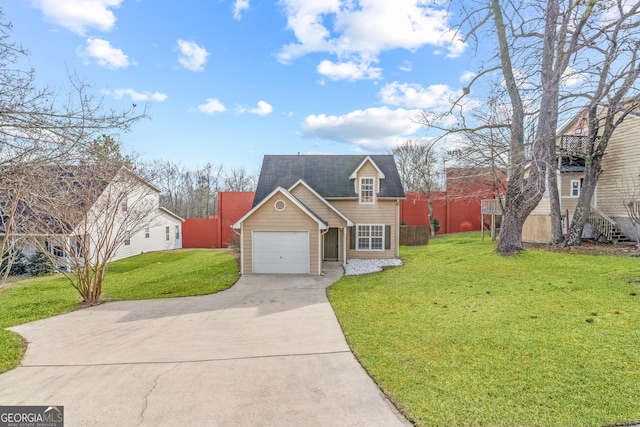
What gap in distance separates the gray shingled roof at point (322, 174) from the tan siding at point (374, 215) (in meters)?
0.48

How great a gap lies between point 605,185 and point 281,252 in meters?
18.0

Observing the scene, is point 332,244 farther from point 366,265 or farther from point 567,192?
point 567,192

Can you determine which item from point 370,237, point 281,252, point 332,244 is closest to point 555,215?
point 370,237

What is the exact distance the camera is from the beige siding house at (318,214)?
1291 cm

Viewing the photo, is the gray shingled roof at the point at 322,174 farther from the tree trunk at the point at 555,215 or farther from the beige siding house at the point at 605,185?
the beige siding house at the point at 605,185

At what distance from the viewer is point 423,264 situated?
13734mm

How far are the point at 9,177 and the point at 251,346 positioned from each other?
4.51 m

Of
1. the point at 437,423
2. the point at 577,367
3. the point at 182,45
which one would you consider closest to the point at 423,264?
the point at 577,367

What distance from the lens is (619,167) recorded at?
635 inches

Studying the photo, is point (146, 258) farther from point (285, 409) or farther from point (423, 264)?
point (285, 409)

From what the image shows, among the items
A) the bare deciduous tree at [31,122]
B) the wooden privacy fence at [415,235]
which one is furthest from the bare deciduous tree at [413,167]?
the bare deciduous tree at [31,122]

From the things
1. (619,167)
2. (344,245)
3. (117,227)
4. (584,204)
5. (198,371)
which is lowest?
(198,371)

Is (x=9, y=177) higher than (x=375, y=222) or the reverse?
higher

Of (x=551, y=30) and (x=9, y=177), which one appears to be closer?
(x=9, y=177)
